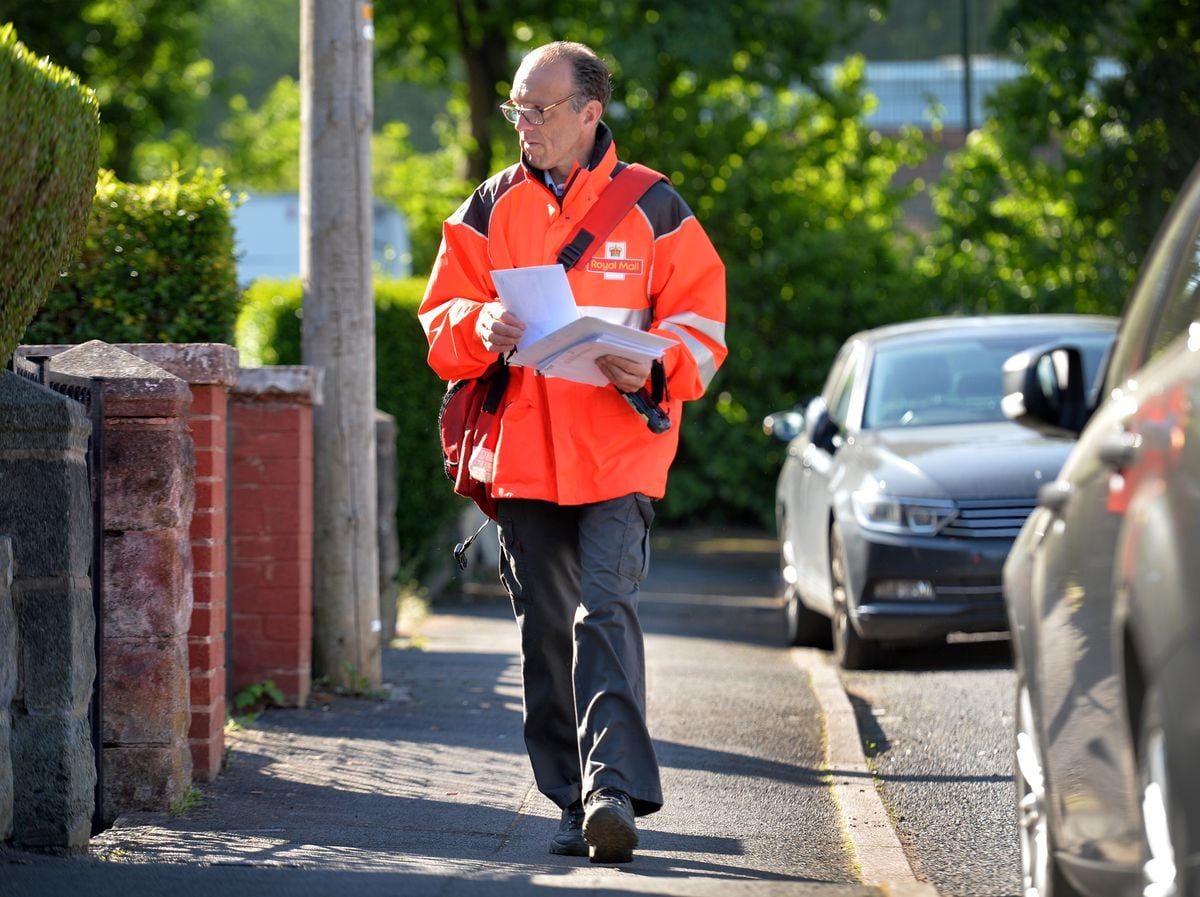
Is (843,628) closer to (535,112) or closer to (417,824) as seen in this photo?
(417,824)

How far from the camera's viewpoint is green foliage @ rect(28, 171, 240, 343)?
7207 millimetres

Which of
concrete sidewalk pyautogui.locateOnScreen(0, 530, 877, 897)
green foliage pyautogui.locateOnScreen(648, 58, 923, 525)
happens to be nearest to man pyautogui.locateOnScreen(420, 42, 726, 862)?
concrete sidewalk pyautogui.locateOnScreen(0, 530, 877, 897)

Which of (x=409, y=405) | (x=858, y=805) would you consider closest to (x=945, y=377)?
(x=409, y=405)

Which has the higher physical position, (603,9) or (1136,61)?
(603,9)

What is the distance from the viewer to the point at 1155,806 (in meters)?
2.70

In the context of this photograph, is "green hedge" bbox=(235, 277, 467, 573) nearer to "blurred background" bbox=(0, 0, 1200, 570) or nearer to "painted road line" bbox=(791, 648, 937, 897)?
"blurred background" bbox=(0, 0, 1200, 570)

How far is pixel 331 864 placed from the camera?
15.6 ft

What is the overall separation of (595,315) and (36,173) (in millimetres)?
1506

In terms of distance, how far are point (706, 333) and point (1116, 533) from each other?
2146mm

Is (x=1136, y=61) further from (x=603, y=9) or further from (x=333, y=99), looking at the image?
(x=333, y=99)

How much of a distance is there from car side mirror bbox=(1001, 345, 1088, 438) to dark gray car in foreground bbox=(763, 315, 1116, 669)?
4.50 metres

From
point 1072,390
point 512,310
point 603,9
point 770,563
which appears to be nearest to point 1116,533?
point 1072,390

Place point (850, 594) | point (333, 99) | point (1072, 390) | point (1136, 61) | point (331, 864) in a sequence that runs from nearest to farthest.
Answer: point (1072, 390) → point (331, 864) → point (333, 99) → point (850, 594) → point (1136, 61)

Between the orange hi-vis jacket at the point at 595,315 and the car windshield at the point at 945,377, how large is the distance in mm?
4789
